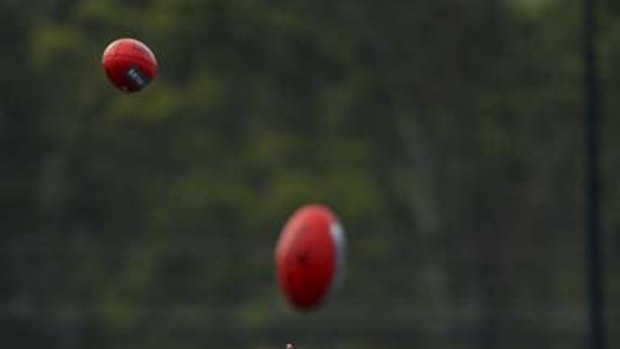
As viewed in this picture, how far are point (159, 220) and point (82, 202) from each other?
1130 mm

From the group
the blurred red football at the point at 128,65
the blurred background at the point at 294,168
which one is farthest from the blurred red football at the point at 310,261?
the blurred background at the point at 294,168

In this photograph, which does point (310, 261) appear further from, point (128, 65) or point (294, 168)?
point (294, 168)

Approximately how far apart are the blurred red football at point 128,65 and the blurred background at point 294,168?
15.8m

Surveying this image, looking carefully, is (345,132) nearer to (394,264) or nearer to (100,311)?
(394,264)

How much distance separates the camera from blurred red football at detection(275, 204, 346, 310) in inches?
416

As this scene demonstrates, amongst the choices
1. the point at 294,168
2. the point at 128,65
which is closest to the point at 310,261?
the point at 128,65

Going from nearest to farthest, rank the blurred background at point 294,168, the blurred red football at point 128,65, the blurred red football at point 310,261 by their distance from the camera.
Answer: the blurred red football at point 310,261, the blurred red football at point 128,65, the blurred background at point 294,168

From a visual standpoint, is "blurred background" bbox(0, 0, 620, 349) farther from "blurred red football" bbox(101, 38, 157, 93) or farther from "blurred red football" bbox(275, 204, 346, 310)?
"blurred red football" bbox(275, 204, 346, 310)

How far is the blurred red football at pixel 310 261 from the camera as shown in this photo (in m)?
10.6

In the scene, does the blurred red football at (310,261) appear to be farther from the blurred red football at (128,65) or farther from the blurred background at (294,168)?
the blurred background at (294,168)

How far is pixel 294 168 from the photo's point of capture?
97.2 feet

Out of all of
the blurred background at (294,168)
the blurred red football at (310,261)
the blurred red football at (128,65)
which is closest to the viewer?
the blurred red football at (310,261)

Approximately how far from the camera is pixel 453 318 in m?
28.3

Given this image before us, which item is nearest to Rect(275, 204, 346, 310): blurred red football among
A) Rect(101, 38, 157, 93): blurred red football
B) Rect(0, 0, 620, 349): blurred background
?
Rect(101, 38, 157, 93): blurred red football
